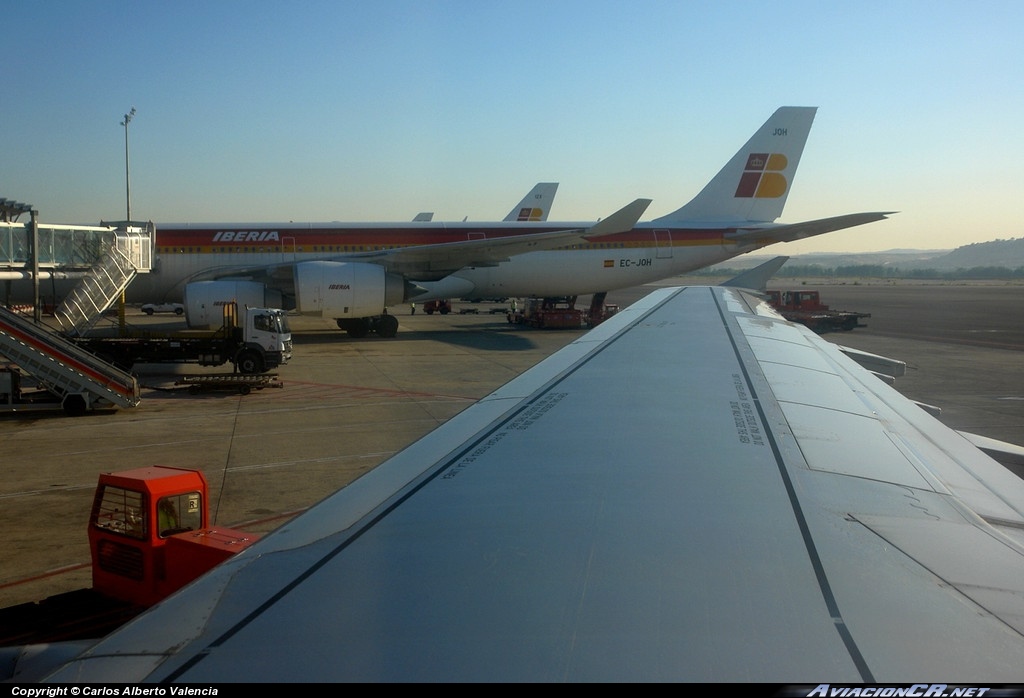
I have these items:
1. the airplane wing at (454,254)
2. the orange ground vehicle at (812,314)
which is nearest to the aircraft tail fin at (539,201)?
the orange ground vehicle at (812,314)

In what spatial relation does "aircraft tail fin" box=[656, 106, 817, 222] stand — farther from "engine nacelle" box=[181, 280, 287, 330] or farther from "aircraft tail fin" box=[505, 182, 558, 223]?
"aircraft tail fin" box=[505, 182, 558, 223]

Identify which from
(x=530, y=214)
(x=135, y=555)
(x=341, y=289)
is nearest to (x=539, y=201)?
(x=530, y=214)

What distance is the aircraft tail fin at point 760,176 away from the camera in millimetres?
27391

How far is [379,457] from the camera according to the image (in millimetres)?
10141

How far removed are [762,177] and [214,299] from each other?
18.1 metres

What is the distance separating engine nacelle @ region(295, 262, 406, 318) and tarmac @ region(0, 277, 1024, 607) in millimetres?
1062

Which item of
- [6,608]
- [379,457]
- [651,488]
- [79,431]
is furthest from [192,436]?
[651,488]

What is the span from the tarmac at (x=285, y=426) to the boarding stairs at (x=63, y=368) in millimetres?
327

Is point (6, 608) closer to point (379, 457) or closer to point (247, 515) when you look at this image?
point (247, 515)

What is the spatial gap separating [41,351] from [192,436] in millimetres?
3821

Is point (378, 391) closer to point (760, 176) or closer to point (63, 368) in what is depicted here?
point (63, 368)

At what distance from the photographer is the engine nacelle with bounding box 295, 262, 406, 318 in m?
22.7

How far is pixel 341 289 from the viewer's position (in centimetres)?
2308

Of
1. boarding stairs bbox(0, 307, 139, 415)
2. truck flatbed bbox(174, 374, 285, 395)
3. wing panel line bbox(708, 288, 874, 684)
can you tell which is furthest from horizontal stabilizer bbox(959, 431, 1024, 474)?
truck flatbed bbox(174, 374, 285, 395)
